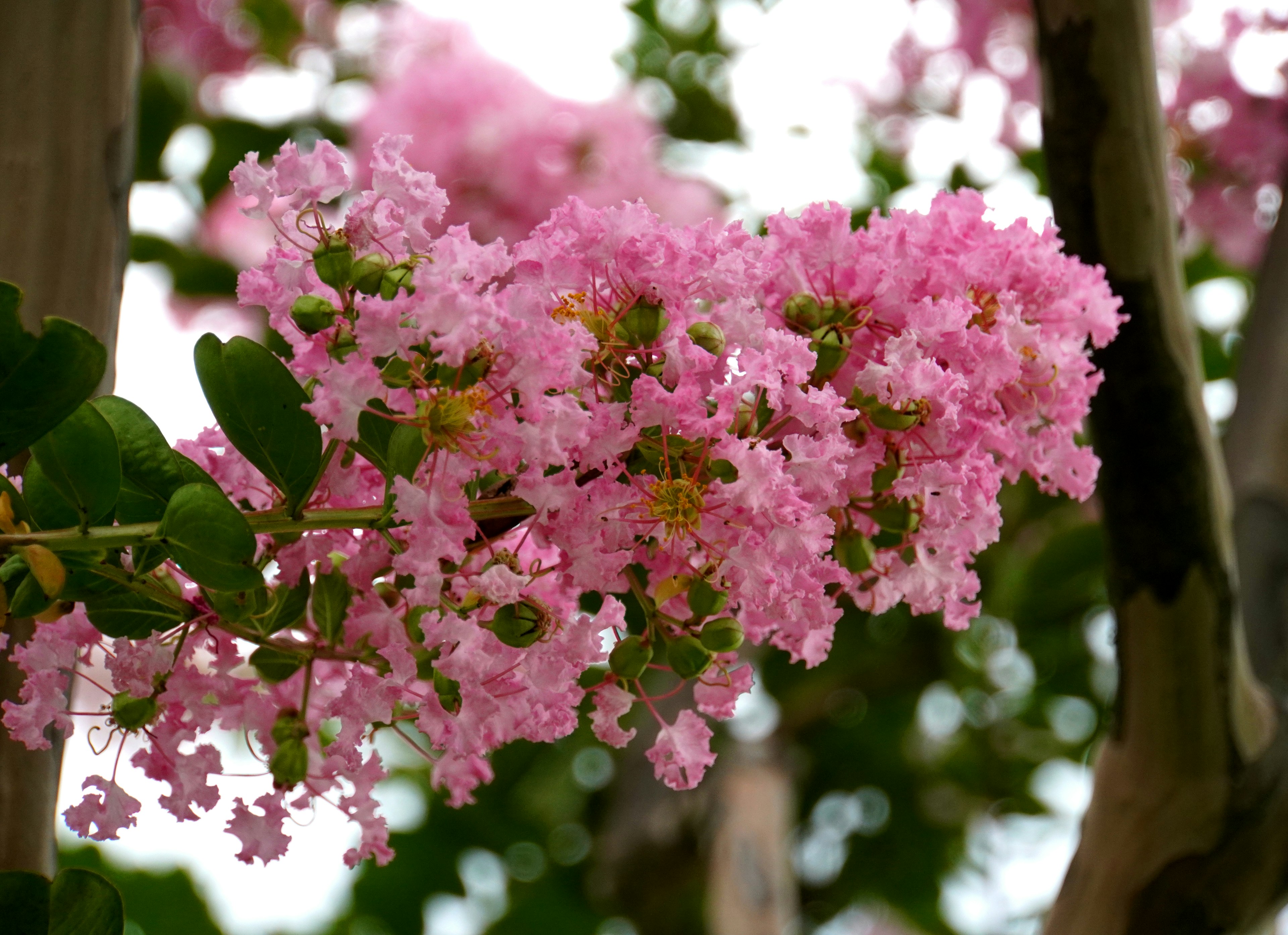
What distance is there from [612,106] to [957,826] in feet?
3.96

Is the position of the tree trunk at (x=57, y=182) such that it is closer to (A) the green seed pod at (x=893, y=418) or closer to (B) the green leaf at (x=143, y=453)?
(B) the green leaf at (x=143, y=453)

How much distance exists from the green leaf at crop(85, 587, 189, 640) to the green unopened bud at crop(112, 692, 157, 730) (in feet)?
0.09

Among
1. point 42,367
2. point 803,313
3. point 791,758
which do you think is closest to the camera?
point 42,367

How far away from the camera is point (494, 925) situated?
5.73 feet

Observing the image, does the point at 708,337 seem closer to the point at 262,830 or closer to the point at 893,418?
the point at 893,418

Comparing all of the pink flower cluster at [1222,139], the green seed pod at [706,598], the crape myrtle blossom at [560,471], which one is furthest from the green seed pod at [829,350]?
the pink flower cluster at [1222,139]

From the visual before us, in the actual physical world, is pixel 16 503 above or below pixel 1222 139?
below

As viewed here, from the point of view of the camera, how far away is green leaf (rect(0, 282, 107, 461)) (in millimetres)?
438

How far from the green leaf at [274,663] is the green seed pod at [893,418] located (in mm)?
276

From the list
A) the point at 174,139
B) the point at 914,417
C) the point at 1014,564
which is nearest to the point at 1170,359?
the point at 914,417

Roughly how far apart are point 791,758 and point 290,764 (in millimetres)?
1318

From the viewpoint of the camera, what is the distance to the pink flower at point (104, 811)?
0.52 m

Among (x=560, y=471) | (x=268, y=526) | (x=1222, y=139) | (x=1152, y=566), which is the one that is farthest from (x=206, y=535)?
(x=1222, y=139)

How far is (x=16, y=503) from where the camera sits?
489 millimetres
